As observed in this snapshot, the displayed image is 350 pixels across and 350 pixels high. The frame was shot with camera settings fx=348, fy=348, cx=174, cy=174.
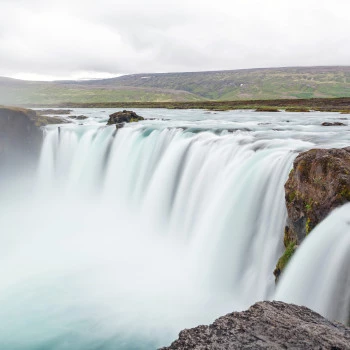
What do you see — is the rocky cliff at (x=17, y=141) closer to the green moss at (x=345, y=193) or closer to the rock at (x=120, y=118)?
the rock at (x=120, y=118)

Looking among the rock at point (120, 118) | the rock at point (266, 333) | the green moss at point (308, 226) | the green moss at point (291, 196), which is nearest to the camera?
the rock at point (266, 333)

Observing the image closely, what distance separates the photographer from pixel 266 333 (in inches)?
159

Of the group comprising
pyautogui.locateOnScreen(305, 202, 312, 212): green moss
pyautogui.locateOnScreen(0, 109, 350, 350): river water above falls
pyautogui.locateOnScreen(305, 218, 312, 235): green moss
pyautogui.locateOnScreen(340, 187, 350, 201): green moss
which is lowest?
pyautogui.locateOnScreen(0, 109, 350, 350): river water above falls

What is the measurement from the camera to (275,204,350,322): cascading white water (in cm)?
687

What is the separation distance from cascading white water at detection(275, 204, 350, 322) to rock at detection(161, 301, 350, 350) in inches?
100

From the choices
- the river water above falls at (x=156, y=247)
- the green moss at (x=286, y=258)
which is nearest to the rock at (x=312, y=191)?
the green moss at (x=286, y=258)

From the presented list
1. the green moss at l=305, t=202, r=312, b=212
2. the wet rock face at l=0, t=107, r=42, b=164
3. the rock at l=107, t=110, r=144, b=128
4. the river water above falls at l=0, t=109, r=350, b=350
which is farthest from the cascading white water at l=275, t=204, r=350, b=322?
the rock at l=107, t=110, r=144, b=128

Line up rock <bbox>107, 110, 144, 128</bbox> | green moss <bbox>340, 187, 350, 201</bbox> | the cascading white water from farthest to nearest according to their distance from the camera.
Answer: rock <bbox>107, 110, 144, 128</bbox> → green moss <bbox>340, 187, 350, 201</bbox> → the cascading white water

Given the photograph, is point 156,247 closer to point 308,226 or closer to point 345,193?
point 308,226

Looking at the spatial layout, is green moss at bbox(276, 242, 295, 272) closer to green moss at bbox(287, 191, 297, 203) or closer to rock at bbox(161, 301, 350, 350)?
green moss at bbox(287, 191, 297, 203)

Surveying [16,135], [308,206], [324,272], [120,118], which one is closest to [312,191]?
[308,206]

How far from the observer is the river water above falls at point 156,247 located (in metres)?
10.7

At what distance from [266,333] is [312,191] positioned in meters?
5.95

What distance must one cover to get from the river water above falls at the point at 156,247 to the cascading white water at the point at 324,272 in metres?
0.03
